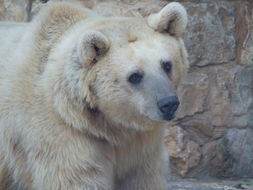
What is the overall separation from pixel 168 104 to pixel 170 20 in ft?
2.90

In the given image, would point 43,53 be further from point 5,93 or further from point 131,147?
point 131,147

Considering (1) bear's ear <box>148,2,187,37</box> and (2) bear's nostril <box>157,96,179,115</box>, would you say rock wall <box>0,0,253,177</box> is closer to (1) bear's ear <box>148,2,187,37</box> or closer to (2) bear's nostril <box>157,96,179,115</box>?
(1) bear's ear <box>148,2,187,37</box>

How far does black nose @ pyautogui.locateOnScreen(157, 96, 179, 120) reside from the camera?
16.5 feet

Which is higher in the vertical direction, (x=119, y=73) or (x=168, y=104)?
(x=119, y=73)

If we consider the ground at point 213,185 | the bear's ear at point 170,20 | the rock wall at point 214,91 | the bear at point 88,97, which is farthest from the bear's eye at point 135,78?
the rock wall at point 214,91

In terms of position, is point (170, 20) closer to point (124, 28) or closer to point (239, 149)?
point (124, 28)

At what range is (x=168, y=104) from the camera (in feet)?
16.5

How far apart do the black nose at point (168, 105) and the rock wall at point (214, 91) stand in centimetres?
282

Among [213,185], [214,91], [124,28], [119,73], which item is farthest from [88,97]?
[214,91]

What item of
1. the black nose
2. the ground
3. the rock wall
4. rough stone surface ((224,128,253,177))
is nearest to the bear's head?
the black nose

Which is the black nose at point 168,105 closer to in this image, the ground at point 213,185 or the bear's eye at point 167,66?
the bear's eye at point 167,66

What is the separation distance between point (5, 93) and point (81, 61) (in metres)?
0.78

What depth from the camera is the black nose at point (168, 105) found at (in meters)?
5.02

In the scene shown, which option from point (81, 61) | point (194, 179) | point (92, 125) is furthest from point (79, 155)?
point (194, 179)
